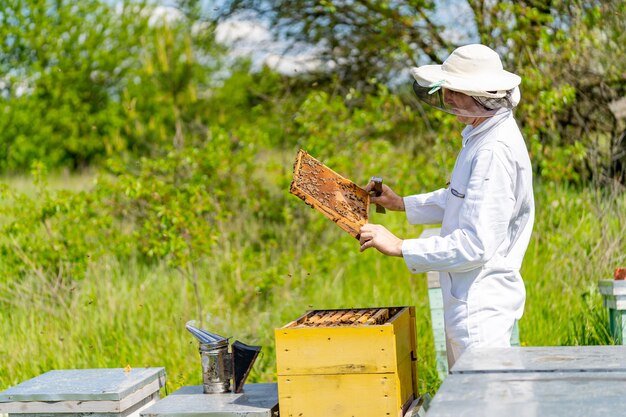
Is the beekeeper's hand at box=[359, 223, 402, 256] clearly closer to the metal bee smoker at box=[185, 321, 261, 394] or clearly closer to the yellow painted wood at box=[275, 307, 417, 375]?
the yellow painted wood at box=[275, 307, 417, 375]

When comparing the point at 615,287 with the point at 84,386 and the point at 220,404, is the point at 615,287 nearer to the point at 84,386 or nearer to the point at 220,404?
the point at 220,404

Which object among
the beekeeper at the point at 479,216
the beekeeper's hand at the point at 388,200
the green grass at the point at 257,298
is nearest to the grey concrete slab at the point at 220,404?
the beekeeper at the point at 479,216

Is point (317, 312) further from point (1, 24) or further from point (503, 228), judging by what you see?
point (1, 24)

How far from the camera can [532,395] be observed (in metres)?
2.21

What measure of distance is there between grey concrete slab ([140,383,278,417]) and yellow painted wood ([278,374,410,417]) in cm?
13

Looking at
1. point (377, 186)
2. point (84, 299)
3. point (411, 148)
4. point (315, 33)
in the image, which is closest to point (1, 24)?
point (315, 33)

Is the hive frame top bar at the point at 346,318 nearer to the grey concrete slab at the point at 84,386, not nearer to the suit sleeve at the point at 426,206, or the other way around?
the suit sleeve at the point at 426,206

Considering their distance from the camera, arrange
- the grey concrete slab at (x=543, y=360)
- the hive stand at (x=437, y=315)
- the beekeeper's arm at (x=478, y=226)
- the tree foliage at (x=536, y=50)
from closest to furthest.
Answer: the grey concrete slab at (x=543, y=360), the beekeeper's arm at (x=478, y=226), the hive stand at (x=437, y=315), the tree foliage at (x=536, y=50)

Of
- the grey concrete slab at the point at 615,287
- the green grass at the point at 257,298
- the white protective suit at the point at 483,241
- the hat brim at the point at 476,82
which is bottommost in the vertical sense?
the green grass at the point at 257,298

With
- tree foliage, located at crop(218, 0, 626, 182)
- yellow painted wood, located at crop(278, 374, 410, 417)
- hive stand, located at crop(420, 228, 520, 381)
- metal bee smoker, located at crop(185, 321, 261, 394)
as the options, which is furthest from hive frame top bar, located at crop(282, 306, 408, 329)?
tree foliage, located at crop(218, 0, 626, 182)

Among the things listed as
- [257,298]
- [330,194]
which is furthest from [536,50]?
[330,194]

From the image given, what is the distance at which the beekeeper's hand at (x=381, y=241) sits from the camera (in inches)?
121

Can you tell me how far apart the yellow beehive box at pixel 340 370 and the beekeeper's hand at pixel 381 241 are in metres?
0.24

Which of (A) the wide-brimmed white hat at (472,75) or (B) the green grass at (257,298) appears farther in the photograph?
(B) the green grass at (257,298)
